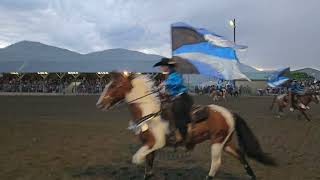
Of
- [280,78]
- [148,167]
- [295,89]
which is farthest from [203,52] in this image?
[280,78]

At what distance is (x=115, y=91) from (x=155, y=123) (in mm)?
960

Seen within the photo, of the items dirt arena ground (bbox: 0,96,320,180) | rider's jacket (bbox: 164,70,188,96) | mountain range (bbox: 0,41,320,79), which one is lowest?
dirt arena ground (bbox: 0,96,320,180)

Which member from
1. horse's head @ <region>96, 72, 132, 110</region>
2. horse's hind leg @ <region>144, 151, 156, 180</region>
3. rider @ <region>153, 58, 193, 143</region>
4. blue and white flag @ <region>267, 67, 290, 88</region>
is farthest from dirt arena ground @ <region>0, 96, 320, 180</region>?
blue and white flag @ <region>267, 67, 290, 88</region>

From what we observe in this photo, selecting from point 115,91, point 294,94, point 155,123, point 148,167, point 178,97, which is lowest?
point 148,167

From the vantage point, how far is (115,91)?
9.08 meters

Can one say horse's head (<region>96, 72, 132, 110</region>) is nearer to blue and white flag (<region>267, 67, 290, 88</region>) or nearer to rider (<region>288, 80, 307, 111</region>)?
rider (<region>288, 80, 307, 111</region>)

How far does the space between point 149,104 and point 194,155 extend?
12.9ft

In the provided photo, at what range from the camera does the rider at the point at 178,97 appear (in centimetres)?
895

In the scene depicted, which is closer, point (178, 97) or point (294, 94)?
point (178, 97)

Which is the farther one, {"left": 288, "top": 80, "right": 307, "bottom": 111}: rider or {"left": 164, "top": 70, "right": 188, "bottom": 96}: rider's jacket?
{"left": 288, "top": 80, "right": 307, "bottom": 111}: rider

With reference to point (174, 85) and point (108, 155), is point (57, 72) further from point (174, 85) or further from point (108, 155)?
point (174, 85)

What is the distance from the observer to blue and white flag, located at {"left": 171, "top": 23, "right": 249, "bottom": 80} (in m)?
10.6

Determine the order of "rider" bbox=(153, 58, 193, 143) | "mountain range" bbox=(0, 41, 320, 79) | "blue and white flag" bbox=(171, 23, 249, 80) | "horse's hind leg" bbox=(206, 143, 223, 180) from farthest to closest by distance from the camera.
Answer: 1. "mountain range" bbox=(0, 41, 320, 79)
2. "blue and white flag" bbox=(171, 23, 249, 80)
3. "rider" bbox=(153, 58, 193, 143)
4. "horse's hind leg" bbox=(206, 143, 223, 180)

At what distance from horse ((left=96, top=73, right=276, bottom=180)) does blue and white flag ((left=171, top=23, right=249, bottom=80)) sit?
1.45 metres
